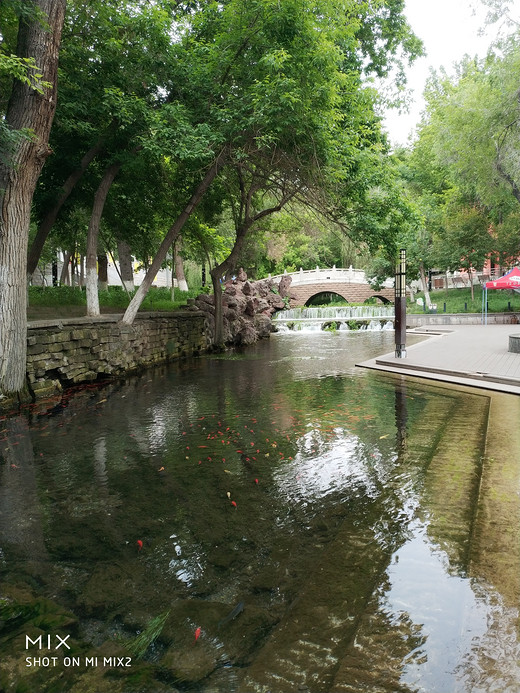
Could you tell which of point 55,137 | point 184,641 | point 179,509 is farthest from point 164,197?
point 184,641

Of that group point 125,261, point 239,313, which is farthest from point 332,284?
point 125,261

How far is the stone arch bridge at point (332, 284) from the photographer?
144ft

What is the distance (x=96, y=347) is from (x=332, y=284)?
34319mm

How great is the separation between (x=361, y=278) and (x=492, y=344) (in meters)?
28.5

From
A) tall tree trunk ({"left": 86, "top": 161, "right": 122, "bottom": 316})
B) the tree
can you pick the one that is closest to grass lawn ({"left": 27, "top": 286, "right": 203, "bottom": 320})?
Answer: tall tree trunk ({"left": 86, "top": 161, "right": 122, "bottom": 316})

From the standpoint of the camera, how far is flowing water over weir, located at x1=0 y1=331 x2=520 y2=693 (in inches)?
85.7

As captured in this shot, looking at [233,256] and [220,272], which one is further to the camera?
[220,272]

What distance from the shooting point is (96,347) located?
1238cm

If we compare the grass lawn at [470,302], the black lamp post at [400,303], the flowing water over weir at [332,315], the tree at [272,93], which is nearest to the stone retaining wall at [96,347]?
the tree at [272,93]

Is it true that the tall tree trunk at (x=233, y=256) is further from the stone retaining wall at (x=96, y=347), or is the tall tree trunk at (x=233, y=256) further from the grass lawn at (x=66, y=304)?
the grass lawn at (x=66, y=304)

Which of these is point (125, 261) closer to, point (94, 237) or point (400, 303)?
point (94, 237)

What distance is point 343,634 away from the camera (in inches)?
93.5

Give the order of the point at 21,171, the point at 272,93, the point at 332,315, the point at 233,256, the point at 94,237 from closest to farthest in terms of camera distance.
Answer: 1. the point at 21,171
2. the point at 272,93
3. the point at 94,237
4. the point at 233,256
5. the point at 332,315

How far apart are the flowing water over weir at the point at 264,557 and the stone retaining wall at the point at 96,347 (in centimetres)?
311
